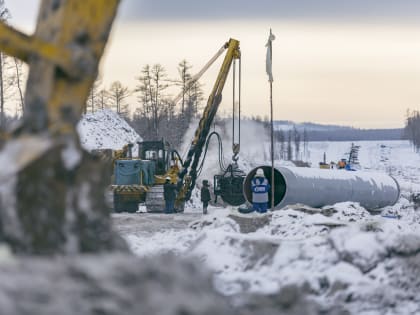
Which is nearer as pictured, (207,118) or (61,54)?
(61,54)

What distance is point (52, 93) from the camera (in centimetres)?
930

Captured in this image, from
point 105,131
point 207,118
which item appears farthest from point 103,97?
point 207,118

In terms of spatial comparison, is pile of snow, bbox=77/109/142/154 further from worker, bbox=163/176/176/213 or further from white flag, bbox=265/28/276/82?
white flag, bbox=265/28/276/82

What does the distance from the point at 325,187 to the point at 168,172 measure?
6.50 metres

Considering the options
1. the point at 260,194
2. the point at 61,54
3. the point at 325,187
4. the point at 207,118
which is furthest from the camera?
the point at 207,118

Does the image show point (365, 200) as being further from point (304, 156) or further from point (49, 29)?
point (304, 156)

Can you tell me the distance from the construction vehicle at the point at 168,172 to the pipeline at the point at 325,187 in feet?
12.3

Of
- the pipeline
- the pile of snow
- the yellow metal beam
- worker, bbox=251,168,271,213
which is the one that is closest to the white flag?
worker, bbox=251,168,271,213

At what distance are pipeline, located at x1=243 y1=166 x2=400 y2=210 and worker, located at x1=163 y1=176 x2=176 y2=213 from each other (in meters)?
3.06

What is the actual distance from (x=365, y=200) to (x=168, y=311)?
79.9 feet

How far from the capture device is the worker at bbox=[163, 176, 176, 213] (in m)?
30.1

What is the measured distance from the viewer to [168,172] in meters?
31.9

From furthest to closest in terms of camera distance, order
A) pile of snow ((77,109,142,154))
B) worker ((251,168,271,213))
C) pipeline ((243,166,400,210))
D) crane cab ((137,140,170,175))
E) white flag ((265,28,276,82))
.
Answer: pile of snow ((77,109,142,154)) < crane cab ((137,140,170,175)) < pipeline ((243,166,400,210)) < worker ((251,168,271,213)) < white flag ((265,28,276,82))

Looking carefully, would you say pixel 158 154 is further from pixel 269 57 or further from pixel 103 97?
pixel 103 97
